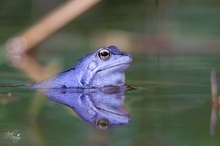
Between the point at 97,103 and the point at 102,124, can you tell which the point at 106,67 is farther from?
the point at 102,124

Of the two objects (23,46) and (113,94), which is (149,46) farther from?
(113,94)

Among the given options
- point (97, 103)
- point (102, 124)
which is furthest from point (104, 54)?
point (102, 124)

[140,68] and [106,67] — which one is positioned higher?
[106,67]
